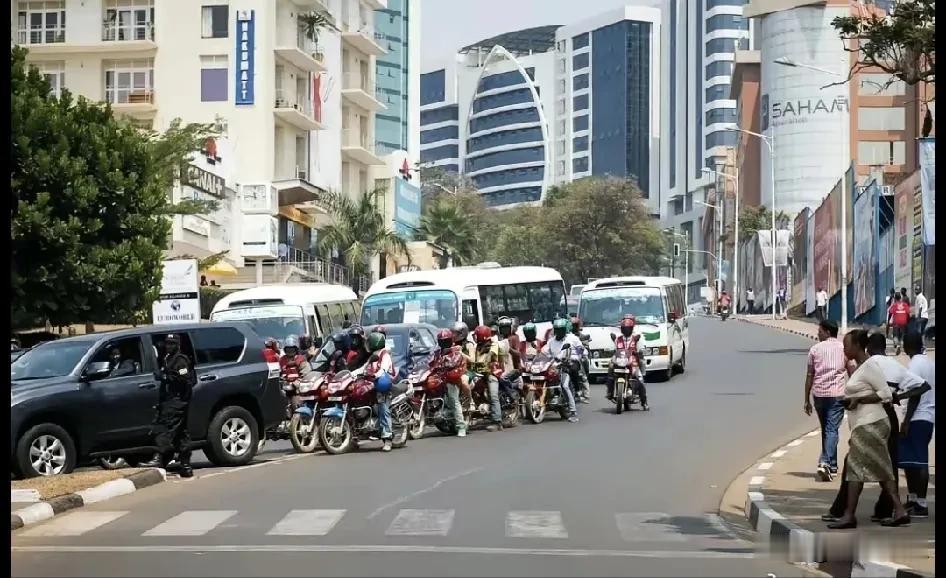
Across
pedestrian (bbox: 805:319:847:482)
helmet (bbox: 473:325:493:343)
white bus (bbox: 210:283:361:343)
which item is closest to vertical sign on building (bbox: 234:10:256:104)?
white bus (bbox: 210:283:361:343)

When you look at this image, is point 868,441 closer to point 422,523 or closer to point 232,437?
point 422,523

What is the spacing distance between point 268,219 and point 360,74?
25.1 metres

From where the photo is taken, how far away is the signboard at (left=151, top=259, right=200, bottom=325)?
3028cm

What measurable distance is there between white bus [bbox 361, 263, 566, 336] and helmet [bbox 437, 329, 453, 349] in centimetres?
887

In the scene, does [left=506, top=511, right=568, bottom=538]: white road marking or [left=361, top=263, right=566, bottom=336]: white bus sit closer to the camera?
[left=506, top=511, right=568, bottom=538]: white road marking

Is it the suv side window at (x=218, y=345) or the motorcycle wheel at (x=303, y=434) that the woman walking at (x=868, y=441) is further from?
the motorcycle wheel at (x=303, y=434)

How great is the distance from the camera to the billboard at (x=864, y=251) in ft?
182

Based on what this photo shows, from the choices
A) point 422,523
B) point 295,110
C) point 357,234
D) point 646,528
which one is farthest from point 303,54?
point 646,528

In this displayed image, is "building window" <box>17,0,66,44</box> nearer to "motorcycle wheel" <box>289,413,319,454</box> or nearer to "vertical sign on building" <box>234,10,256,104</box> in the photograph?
"vertical sign on building" <box>234,10,256,104</box>

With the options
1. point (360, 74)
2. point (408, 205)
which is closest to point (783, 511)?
point (360, 74)

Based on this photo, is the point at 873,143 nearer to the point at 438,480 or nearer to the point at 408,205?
the point at 408,205

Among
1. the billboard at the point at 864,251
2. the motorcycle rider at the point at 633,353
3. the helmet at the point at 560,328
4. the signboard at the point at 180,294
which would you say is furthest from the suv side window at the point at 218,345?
the billboard at the point at 864,251

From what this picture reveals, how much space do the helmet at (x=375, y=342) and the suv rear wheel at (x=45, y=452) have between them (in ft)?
15.4

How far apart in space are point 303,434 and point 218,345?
2036mm
